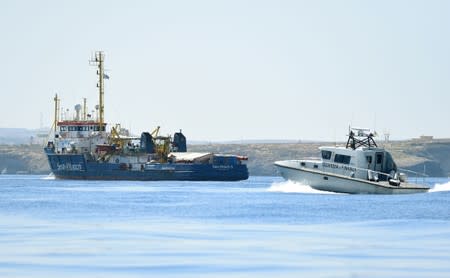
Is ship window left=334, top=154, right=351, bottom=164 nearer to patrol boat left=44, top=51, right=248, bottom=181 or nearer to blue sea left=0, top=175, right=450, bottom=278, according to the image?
blue sea left=0, top=175, right=450, bottom=278

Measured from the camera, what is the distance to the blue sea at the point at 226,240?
143 feet

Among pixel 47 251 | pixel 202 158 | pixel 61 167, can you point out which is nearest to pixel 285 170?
pixel 47 251

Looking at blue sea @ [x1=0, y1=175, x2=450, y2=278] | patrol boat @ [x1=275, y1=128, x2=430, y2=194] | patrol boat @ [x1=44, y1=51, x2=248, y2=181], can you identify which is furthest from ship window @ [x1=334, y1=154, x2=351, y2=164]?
patrol boat @ [x1=44, y1=51, x2=248, y2=181]

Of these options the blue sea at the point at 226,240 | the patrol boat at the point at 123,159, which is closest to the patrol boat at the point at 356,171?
the blue sea at the point at 226,240

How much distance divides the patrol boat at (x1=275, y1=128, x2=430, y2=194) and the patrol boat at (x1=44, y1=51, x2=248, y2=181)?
7016cm

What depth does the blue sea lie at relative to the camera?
143 ft

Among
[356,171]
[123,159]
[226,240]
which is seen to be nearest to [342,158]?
[356,171]

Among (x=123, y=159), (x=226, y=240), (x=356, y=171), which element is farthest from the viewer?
(x=123, y=159)

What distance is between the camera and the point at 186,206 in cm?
8638

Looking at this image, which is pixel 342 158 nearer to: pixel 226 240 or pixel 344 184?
pixel 344 184

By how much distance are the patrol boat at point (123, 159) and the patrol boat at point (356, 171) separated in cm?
7016

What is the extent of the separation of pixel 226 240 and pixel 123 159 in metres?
121

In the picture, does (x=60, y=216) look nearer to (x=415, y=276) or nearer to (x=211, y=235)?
(x=211, y=235)

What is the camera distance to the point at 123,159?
174m
